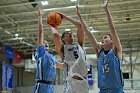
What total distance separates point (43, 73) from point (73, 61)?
3.80 ft

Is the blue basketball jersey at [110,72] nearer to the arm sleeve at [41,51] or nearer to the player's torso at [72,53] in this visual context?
the player's torso at [72,53]

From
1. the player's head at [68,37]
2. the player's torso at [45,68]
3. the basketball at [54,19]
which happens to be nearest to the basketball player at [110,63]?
the player's head at [68,37]

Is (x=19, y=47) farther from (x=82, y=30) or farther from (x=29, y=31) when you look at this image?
(x=82, y=30)

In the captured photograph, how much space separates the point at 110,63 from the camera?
3.95m

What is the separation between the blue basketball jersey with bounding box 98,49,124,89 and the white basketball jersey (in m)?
0.24

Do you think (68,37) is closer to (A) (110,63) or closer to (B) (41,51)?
(A) (110,63)

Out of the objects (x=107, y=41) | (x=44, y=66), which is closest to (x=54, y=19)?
(x=107, y=41)

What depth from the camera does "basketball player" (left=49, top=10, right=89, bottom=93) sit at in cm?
382

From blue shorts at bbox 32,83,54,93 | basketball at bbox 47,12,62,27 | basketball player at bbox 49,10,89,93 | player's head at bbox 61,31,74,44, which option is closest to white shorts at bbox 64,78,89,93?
basketball player at bbox 49,10,89,93

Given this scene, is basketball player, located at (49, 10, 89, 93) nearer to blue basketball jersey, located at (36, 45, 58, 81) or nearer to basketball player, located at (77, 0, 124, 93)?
basketball player, located at (77, 0, 124, 93)

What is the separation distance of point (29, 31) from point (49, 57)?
11.9 metres

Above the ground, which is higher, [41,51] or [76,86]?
[41,51]

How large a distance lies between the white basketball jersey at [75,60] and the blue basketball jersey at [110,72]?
0.79 feet

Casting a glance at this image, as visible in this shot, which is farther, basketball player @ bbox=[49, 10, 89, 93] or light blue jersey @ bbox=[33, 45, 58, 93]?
light blue jersey @ bbox=[33, 45, 58, 93]
